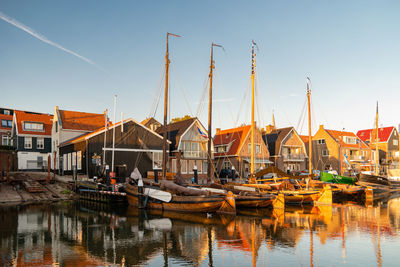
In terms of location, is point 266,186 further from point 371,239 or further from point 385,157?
point 385,157

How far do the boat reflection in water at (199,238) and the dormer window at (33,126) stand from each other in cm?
2938

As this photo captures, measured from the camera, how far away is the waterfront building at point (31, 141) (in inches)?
1908

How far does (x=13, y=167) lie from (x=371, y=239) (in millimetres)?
48007

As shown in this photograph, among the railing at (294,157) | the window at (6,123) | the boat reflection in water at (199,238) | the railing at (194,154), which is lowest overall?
the boat reflection in water at (199,238)

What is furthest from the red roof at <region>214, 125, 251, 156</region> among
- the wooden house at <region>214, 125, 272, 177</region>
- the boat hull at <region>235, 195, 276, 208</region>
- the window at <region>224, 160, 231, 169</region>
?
the boat hull at <region>235, 195, 276, 208</region>

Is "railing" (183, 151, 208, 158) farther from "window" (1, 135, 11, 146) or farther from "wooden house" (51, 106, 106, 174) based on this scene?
"window" (1, 135, 11, 146)

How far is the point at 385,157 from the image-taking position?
255ft

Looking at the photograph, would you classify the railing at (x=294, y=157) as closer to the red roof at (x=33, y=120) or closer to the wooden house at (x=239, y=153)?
the wooden house at (x=239, y=153)

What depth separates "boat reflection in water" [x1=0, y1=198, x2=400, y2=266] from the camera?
12.2 meters

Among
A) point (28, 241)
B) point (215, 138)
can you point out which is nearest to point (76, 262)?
point (28, 241)

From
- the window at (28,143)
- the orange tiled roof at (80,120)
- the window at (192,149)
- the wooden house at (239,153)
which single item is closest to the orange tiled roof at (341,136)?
the wooden house at (239,153)

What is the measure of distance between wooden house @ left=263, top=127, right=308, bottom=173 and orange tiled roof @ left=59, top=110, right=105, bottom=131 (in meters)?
27.9

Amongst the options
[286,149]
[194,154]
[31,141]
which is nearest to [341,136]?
[286,149]

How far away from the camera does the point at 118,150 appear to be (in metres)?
39.2
